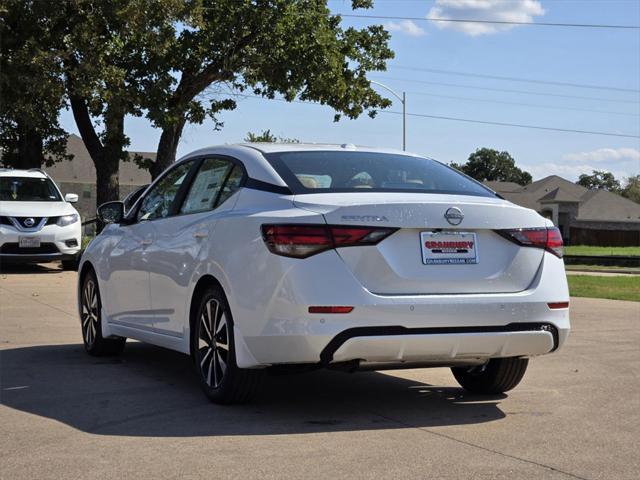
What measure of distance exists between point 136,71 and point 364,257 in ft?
84.8

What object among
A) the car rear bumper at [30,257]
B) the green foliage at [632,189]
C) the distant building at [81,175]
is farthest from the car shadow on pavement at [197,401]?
the green foliage at [632,189]

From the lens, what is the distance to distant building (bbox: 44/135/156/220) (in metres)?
77.9

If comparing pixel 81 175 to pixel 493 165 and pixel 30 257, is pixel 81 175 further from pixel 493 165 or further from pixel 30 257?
pixel 493 165

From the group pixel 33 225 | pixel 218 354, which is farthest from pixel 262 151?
pixel 33 225

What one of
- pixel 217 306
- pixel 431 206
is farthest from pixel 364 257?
pixel 217 306

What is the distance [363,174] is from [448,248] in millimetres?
869

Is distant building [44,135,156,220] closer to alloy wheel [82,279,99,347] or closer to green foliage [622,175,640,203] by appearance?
alloy wheel [82,279,99,347]

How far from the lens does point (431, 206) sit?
6027 mm

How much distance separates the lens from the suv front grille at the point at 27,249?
749 inches

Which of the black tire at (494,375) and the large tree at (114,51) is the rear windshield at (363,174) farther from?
the large tree at (114,51)

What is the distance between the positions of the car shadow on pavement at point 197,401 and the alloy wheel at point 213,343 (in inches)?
7.7

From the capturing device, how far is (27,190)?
20.5 meters

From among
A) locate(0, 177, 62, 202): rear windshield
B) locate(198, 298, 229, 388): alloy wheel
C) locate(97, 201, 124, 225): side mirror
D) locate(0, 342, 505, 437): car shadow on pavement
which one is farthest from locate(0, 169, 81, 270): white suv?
locate(198, 298, 229, 388): alloy wheel

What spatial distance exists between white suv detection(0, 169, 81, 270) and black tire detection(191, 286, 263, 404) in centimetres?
1311
